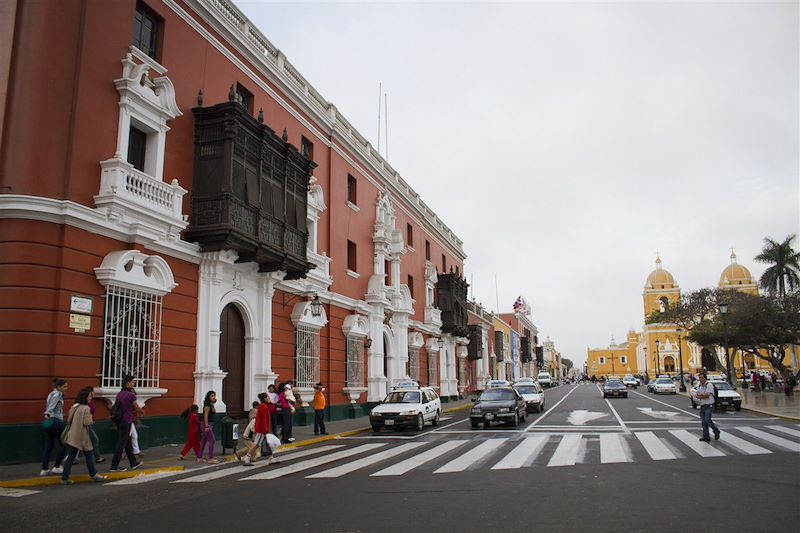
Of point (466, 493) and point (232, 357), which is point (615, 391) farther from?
point (466, 493)

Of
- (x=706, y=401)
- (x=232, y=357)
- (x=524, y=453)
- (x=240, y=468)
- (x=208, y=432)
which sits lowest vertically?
(x=240, y=468)

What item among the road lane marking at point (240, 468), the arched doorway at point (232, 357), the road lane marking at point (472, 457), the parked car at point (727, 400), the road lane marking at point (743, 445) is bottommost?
the road lane marking at point (240, 468)

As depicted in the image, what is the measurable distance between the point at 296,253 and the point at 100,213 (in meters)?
7.84

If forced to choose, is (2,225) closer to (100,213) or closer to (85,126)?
(100,213)

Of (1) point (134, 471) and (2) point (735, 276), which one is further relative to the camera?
(2) point (735, 276)

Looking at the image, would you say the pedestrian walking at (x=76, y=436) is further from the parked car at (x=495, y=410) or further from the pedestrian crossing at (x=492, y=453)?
the parked car at (x=495, y=410)

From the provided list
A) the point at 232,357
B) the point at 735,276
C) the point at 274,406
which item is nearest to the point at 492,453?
the point at 274,406

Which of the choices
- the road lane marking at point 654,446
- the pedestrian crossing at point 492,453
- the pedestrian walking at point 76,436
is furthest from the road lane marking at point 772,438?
the pedestrian walking at point 76,436

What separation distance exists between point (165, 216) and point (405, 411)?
1012 centimetres

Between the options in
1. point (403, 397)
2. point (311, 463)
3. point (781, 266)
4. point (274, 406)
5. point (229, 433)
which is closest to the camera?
point (311, 463)

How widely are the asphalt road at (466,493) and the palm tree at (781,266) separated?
161ft

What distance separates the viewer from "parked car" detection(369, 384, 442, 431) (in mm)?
20172

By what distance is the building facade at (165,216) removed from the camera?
12.6 meters

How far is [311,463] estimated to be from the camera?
13.0m
